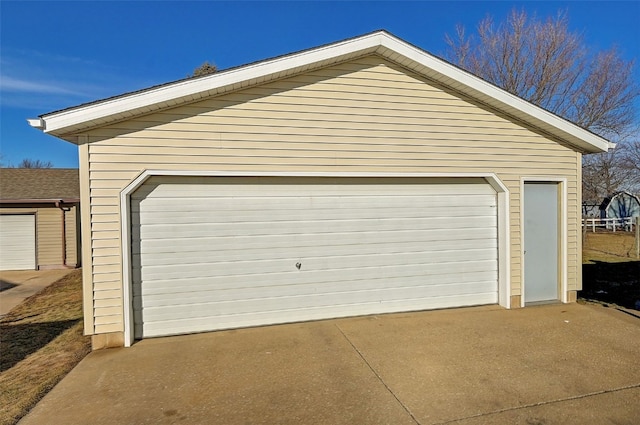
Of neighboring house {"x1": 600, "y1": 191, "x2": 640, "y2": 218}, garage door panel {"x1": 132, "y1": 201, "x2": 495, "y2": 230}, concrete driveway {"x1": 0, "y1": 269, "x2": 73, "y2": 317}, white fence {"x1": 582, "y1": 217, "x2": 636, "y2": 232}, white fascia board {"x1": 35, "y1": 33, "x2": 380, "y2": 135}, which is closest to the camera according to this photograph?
white fascia board {"x1": 35, "y1": 33, "x2": 380, "y2": 135}

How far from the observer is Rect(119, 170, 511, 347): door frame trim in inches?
177

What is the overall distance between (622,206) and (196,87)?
33.2m

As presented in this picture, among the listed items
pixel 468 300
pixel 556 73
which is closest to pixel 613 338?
pixel 468 300

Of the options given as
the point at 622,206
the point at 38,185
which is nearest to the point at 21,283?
the point at 38,185

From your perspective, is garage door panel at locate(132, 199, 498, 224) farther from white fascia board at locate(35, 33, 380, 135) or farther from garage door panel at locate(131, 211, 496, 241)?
white fascia board at locate(35, 33, 380, 135)

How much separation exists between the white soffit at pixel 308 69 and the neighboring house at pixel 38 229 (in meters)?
9.49

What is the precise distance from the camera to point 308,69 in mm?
5047

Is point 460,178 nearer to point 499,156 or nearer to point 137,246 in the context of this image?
point 499,156

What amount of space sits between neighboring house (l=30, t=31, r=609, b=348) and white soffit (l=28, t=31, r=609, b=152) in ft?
0.07

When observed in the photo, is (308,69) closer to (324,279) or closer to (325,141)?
(325,141)

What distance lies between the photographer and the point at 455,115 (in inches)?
221

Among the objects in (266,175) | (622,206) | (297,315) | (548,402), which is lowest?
(548,402)

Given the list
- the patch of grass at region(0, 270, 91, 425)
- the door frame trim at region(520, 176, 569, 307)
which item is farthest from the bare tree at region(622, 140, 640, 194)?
the patch of grass at region(0, 270, 91, 425)

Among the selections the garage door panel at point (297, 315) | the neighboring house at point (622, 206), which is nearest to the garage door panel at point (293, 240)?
the garage door panel at point (297, 315)
